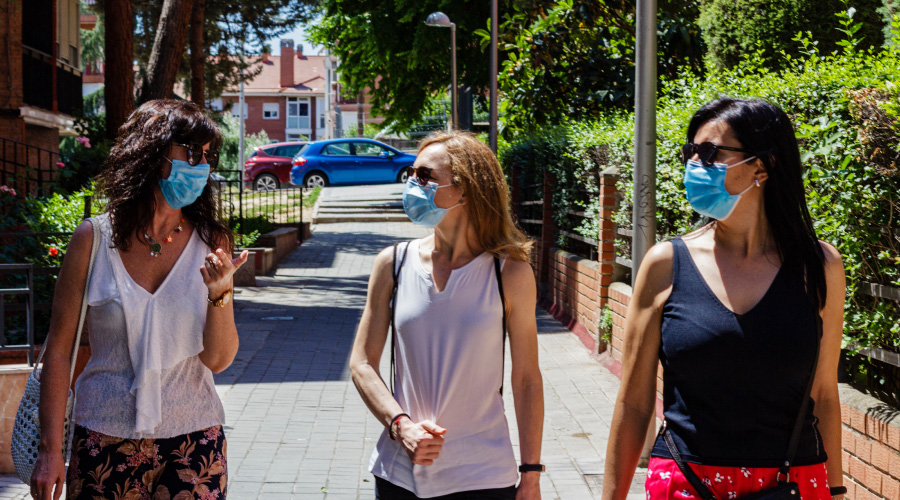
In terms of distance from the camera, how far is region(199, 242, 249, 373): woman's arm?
2.91 meters

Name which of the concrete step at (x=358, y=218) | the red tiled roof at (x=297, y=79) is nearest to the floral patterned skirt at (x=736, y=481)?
the concrete step at (x=358, y=218)

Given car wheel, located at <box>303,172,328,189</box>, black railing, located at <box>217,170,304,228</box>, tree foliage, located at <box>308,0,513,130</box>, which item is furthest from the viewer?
car wheel, located at <box>303,172,328,189</box>

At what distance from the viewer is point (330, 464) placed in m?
6.05

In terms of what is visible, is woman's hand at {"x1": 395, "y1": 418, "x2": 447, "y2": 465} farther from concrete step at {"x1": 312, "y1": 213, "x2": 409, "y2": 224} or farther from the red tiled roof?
the red tiled roof

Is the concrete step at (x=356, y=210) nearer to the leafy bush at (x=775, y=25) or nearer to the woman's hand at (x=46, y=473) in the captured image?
the leafy bush at (x=775, y=25)

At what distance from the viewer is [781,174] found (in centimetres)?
265

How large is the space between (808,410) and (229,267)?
5.60ft

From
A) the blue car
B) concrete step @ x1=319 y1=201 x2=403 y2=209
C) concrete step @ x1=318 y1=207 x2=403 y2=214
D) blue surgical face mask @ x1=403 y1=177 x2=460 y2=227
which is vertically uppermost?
the blue car

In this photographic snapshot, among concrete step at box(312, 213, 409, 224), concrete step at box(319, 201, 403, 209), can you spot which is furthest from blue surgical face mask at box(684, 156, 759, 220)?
concrete step at box(319, 201, 403, 209)

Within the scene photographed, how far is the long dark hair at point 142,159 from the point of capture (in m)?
2.99

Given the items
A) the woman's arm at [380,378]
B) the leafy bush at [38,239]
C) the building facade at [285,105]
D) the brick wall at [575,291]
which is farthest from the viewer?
the building facade at [285,105]

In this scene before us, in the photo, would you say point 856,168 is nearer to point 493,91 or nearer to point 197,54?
point 493,91

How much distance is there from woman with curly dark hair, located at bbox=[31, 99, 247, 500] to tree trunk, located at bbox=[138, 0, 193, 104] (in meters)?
10.6

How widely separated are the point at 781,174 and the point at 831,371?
0.55m
